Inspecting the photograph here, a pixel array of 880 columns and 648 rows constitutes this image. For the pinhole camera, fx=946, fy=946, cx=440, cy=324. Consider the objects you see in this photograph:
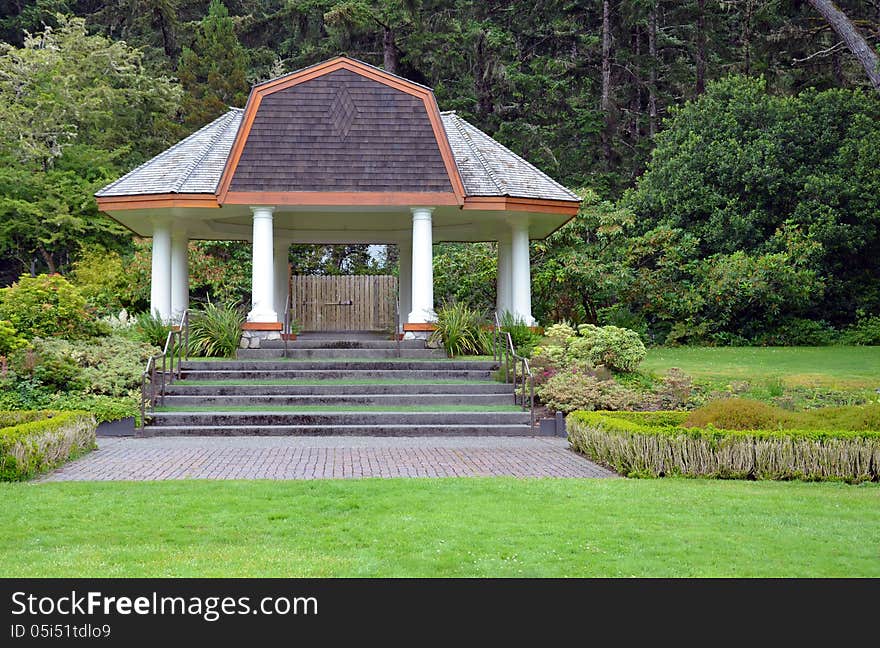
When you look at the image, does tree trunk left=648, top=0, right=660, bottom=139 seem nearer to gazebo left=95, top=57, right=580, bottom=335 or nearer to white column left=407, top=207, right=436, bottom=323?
gazebo left=95, top=57, right=580, bottom=335

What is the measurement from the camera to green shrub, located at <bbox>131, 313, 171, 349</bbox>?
61.5 feet

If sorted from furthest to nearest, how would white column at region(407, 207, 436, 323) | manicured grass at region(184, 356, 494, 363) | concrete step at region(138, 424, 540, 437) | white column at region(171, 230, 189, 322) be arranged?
white column at region(171, 230, 189, 322)
white column at region(407, 207, 436, 323)
manicured grass at region(184, 356, 494, 363)
concrete step at region(138, 424, 540, 437)

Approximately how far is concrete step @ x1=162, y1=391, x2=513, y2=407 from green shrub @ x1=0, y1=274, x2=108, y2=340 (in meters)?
3.34

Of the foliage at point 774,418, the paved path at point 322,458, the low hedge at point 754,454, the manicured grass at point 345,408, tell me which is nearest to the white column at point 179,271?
the manicured grass at point 345,408

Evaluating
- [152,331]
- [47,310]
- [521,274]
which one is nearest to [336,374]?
[152,331]

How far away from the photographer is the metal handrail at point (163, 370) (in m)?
14.9

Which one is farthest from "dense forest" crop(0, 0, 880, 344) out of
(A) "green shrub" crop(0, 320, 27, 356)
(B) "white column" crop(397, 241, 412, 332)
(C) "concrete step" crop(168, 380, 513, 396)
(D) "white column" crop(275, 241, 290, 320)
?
(C) "concrete step" crop(168, 380, 513, 396)

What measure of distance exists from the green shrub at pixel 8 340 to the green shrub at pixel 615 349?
31.6 ft

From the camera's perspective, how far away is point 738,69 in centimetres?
3700

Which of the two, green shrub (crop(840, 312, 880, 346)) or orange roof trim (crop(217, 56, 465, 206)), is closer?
orange roof trim (crop(217, 56, 465, 206))

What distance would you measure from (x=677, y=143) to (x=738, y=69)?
814 cm

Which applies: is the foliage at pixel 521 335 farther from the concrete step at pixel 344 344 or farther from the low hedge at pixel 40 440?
the low hedge at pixel 40 440

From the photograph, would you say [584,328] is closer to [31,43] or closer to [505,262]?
[505,262]
